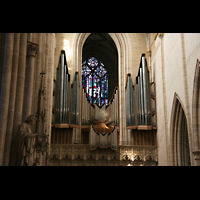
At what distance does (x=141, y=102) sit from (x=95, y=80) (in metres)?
7.61

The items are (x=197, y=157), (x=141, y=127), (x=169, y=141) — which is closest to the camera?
(x=197, y=157)

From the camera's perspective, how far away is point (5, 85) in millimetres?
7754

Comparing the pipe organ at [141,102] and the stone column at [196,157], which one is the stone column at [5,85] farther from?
the pipe organ at [141,102]

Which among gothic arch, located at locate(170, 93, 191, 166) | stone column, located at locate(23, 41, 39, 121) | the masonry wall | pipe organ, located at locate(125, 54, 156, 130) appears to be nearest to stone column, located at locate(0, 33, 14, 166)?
stone column, located at locate(23, 41, 39, 121)

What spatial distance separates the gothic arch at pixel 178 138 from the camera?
45.2 ft

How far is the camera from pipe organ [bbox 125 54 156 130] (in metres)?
16.3

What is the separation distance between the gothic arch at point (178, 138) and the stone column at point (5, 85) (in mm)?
7669

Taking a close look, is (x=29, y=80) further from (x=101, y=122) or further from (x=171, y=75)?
(x=101, y=122)

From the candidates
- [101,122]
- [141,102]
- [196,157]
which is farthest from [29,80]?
[141,102]

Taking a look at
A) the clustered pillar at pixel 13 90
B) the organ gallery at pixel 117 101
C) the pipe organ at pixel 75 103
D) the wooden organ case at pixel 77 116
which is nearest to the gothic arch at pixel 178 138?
the organ gallery at pixel 117 101
